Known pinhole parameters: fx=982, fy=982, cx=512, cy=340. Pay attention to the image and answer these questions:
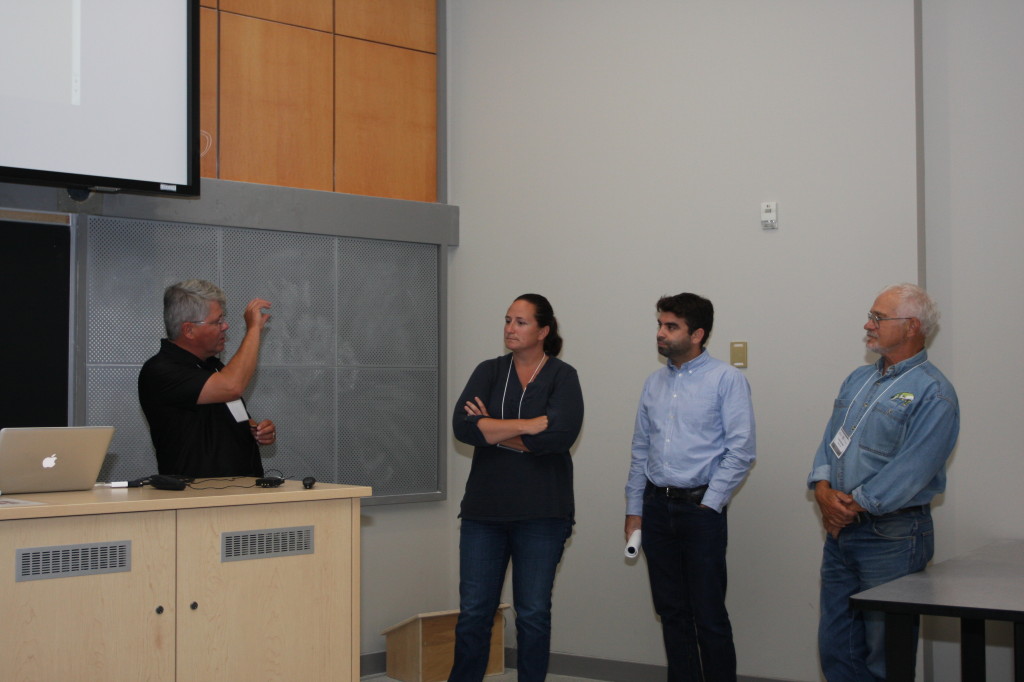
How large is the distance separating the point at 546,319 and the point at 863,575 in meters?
1.40

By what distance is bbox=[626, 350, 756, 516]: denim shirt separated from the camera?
354 cm

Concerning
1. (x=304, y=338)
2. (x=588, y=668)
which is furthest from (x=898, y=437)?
(x=304, y=338)

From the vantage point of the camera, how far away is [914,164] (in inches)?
155

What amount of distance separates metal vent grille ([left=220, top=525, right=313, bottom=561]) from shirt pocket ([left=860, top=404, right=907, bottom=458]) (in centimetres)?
177

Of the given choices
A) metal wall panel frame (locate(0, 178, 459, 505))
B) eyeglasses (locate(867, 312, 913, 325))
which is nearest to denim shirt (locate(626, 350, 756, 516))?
eyeglasses (locate(867, 312, 913, 325))

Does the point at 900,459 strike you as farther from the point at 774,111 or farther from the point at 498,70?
the point at 498,70

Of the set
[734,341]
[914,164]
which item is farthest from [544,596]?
[914,164]

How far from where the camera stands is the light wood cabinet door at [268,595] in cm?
268

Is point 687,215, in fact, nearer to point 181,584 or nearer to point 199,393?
Result: point 199,393

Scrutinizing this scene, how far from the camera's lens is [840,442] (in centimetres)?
328

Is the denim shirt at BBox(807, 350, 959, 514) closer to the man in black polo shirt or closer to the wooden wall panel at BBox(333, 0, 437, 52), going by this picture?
the man in black polo shirt

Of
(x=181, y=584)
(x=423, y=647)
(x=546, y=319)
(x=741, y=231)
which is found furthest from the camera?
(x=423, y=647)

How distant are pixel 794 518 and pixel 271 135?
2906mm

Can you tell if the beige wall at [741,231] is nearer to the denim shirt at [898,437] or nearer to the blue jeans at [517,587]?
the denim shirt at [898,437]
